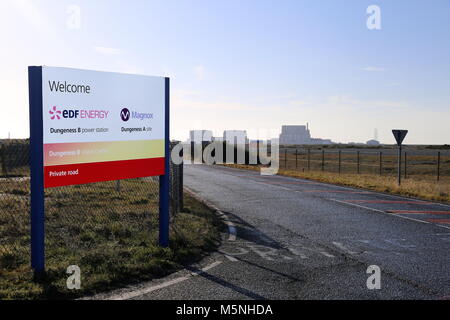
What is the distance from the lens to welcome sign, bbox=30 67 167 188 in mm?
6699

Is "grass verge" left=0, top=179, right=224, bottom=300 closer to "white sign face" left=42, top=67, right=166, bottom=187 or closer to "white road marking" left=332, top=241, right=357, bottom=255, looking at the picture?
"white sign face" left=42, top=67, right=166, bottom=187

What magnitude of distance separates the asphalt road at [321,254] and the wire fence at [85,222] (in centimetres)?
164

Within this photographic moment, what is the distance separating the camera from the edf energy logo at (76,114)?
6707 mm

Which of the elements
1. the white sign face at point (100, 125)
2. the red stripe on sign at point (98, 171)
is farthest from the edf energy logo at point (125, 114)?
the red stripe on sign at point (98, 171)

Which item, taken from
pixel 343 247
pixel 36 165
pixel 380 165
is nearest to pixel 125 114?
pixel 36 165

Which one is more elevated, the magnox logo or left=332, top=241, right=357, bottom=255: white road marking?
the magnox logo

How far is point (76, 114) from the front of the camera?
7.05 m

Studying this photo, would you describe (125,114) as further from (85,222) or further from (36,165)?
(85,222)

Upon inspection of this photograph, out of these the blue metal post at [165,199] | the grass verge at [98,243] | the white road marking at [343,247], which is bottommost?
the white road marking at [343,247]

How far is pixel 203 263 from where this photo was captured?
7.49m

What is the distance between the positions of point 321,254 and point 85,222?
5.34m

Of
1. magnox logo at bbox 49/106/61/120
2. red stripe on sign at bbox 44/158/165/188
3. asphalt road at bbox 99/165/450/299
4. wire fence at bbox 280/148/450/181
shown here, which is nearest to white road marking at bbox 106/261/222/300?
asphalt road at bbox 99/165/450/299

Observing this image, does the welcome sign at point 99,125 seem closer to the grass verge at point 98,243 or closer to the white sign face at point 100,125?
the white sign face at point 100,125
